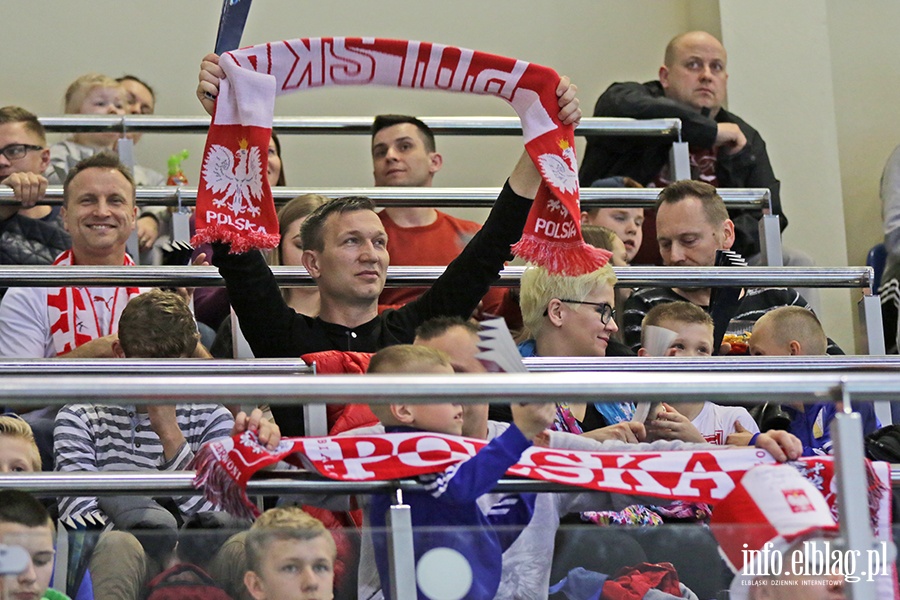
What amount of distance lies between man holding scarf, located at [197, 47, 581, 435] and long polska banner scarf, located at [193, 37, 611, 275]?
5cm

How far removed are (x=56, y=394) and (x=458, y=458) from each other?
0.64 meters

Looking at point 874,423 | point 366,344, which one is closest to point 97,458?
point 366,344

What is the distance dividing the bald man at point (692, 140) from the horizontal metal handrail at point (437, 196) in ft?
1.22

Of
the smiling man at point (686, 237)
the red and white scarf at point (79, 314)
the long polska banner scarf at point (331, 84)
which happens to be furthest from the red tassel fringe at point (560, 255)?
the red and white scarf at point (79, 314)

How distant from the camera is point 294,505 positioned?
229cm

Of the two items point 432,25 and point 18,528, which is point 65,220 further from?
point 432,25

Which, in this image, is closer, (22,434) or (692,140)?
(22,434)

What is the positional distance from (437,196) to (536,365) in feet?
4.50

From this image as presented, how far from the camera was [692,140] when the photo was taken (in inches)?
192

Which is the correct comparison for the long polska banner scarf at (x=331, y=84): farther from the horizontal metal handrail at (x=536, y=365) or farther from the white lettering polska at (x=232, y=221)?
the horizontal metal handrail at (x=536, y=365)

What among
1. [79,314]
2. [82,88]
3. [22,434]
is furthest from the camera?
[82,88]

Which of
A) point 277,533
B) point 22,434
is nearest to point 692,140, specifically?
point 22,434

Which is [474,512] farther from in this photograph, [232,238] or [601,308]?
[601,308]

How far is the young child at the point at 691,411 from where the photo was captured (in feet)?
8.84
